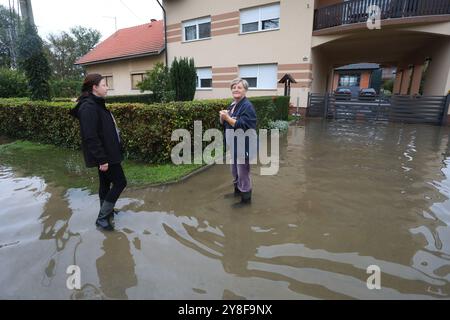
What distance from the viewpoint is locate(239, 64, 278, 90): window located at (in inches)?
591

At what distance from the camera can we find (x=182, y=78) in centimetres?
1095

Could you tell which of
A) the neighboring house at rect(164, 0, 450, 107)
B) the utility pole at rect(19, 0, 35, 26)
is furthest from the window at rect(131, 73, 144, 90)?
the utility pole at rect(19, 0, 35, 26)

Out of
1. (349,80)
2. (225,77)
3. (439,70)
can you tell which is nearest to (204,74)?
(225,77)

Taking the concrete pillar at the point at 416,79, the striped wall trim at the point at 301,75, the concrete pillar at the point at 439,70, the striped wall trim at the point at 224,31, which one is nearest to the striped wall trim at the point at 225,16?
the striped wall trim at the point at 224,31

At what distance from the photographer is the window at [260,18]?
1434 cm

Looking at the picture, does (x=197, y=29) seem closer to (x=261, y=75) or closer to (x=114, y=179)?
(x=261, y=75)

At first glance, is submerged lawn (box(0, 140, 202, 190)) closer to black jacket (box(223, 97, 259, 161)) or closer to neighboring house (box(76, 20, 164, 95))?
black jacket (box(223, 97, 259, 161))

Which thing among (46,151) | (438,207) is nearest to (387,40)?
(438,207)

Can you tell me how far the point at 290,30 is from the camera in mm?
13977

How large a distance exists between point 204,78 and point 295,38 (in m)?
6.14

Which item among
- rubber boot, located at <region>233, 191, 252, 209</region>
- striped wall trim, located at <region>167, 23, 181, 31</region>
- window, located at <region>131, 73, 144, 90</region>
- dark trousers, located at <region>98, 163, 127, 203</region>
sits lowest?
rubber boot, located at <region>233, 191, 252, 209</region>

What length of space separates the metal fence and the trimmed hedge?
24.0 feet
